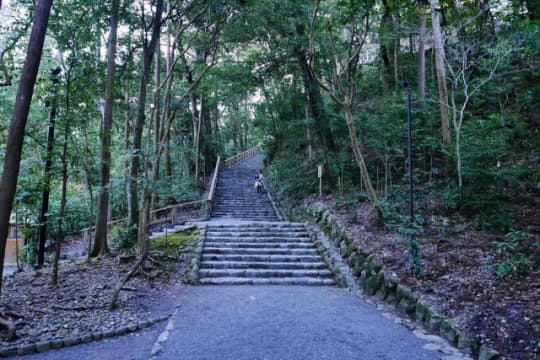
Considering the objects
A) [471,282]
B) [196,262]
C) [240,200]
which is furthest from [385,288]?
[240,200]

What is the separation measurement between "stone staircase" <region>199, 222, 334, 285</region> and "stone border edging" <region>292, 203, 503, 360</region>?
0.42 m

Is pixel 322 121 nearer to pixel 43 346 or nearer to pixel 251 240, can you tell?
pixel 251 240

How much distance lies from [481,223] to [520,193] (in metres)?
1.77

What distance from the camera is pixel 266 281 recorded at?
6.80 m

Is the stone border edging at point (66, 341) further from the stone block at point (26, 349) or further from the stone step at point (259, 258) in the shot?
the stone step at point (259, 258)

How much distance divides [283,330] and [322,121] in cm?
934

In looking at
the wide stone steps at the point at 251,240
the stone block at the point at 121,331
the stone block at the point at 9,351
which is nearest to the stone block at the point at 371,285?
the wide stone steps at the point at 251,240

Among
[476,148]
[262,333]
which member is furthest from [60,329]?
[476,148]

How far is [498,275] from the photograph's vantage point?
4605 millimetres

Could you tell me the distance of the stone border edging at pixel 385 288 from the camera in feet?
12.3

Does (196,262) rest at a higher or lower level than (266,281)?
higher

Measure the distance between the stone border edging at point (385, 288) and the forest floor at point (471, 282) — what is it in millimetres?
110

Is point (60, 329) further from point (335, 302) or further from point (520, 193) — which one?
point (520, 193)

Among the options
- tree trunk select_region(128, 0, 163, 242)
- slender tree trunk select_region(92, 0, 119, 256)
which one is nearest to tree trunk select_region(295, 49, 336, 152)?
tree trunk select_region(128, 0, 163, 242)
